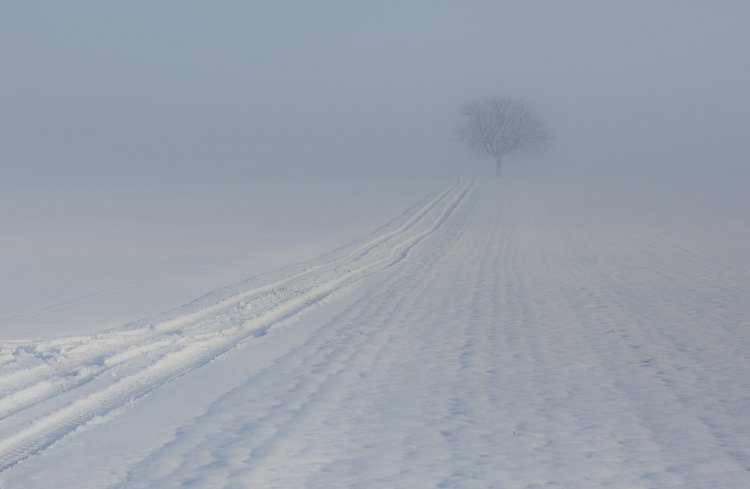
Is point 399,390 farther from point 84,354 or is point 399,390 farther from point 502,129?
point 502,129

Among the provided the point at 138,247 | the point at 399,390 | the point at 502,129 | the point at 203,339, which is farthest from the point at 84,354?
→ the point at 502,129

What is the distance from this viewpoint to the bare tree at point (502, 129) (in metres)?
91.9

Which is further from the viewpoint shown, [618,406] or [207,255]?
[207,255]

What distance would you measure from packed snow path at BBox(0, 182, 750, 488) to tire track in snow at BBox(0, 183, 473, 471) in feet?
0.10

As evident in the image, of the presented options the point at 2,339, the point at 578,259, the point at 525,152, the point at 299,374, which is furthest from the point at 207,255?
the point at 525,152

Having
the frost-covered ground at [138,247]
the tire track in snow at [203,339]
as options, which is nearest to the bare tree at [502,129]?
the frost-covered ground at [138,247]

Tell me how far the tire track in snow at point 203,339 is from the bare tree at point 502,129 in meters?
73.8

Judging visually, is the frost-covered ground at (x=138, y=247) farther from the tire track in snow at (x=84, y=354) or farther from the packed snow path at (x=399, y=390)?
the packed snow path at (x=399, y=390)

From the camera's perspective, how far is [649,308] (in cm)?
1155

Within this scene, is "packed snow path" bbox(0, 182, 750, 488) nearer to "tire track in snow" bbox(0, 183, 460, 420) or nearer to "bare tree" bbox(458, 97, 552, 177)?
"tire track in snow" bbox(0, 183, 460, 420)

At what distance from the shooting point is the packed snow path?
5.34 metres

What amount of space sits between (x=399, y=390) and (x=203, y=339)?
284 cm

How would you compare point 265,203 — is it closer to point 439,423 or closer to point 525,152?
point 439,423

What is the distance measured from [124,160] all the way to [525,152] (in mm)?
50014
